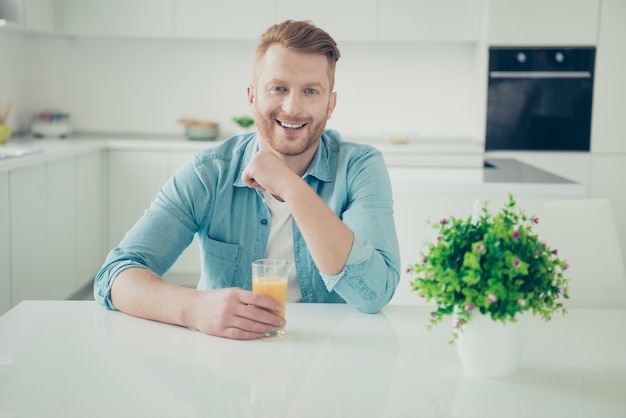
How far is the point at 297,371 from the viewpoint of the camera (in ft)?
3.95

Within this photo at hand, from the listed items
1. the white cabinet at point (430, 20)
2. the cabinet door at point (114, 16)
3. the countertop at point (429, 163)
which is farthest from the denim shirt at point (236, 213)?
the cabinet door at point (114, 16)

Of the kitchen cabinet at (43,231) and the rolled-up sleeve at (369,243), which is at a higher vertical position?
the rolled-up sleeve at (369,243)

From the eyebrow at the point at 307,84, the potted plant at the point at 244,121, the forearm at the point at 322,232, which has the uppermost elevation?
the eyebrow at the point at 307,84

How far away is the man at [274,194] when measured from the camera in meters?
1.64

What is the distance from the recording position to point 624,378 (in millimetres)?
1228

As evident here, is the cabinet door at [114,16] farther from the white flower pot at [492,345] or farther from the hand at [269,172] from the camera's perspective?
the white flower pot at [492,345]

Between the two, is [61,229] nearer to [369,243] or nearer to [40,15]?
[40,15]

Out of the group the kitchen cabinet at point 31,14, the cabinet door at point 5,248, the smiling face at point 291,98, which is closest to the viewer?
the smiling face at point 291,98

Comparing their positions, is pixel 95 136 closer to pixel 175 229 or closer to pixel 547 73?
pixel 547 73

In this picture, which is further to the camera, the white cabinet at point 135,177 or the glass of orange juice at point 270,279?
the white cabinet at point 135,177

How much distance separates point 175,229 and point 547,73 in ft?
11.1

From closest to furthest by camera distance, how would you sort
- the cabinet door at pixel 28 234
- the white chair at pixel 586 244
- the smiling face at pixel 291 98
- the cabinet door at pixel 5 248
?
the smiling face at pixel 291 98, the white chair at pixel 586 244, the cabinet door at pixel 5 248, the cabinet door at pixel 28 234

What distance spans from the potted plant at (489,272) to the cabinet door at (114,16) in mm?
3899

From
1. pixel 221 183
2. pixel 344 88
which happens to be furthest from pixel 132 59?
pixel 221 183
